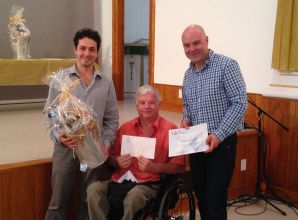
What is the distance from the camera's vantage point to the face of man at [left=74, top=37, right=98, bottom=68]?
1.92 metres

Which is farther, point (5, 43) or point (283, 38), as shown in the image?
point (5, 43)

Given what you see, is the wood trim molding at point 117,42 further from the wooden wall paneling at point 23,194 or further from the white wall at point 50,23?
the wooden wall paneling at point 23,194

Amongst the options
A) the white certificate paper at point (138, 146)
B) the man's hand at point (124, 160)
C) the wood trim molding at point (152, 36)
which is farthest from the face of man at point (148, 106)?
the wood trim molding at point (152, 36)

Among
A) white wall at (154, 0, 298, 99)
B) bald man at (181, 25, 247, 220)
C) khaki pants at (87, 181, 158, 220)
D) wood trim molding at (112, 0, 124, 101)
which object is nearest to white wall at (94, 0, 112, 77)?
wood trim molding at (112, 0, 124, 101)

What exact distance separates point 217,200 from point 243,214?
3.58 feet

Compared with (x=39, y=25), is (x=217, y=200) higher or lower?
lower

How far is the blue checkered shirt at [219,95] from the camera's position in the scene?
188cm

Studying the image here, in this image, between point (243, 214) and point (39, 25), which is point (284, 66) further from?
point (39, 25)

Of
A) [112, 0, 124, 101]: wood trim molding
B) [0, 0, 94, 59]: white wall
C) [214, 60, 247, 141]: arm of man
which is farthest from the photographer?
[112, 0, 124, 101]: wood trim molding

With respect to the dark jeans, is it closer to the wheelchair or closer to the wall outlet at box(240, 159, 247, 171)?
the wheelchair

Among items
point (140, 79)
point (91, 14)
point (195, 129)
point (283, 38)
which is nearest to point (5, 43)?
point (91, 14)

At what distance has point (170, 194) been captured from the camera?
1923mm

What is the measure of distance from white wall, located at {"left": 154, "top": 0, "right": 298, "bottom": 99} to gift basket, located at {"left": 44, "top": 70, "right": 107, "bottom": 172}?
6.23ft

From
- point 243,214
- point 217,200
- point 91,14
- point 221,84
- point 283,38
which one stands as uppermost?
point 91,14
